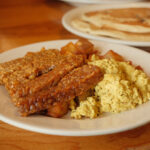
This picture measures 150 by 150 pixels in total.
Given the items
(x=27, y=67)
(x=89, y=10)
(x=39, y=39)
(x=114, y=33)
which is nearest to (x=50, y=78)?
(x=27, y=67)

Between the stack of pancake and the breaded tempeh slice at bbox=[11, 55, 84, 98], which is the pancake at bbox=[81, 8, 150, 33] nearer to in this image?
the stack of pancake

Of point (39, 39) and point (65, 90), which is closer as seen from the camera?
point (65, 90)

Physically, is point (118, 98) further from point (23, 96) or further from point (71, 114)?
point (23, 96)

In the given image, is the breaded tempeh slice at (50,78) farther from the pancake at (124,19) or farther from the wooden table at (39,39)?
the pancake at (124,19)

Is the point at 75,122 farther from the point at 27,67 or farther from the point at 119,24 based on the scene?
the point at 119,24

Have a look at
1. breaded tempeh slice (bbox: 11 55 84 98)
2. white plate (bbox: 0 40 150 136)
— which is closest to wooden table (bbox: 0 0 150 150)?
white plate (bbox: 0 40 150 136)

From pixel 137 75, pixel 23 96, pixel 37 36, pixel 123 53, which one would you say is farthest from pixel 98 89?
pixel 37 36

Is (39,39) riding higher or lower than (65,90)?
lower
